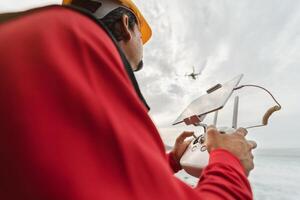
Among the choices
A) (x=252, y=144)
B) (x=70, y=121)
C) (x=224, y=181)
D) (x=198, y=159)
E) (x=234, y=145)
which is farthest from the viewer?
(x=198, y=159)

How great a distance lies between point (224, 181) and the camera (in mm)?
844

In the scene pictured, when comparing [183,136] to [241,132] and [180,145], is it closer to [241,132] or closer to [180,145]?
[180,145]

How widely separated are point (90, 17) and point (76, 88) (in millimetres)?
264

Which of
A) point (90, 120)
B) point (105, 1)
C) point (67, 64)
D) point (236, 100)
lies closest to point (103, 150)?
point (90, 120)

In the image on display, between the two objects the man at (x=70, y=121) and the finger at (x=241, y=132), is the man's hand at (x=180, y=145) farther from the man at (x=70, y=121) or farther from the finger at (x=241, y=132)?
the man at (x=70, y=121)

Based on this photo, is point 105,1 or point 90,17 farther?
point 105,1

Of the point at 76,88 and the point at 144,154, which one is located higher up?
the point at 76,88

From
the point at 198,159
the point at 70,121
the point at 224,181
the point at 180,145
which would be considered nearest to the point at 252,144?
the point at 198,159

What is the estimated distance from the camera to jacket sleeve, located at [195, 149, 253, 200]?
2.67 ft

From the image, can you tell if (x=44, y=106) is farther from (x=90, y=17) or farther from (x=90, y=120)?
(x=90, y=17)

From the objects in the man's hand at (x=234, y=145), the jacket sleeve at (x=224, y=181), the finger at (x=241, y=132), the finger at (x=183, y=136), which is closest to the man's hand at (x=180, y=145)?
the finger at (x=183, y=136)

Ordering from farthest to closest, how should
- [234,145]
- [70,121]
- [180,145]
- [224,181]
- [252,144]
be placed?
[180,145], [252,144], [234,145], [224,181], [70,121]

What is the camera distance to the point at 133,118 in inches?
24.1

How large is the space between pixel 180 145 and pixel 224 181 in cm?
102
